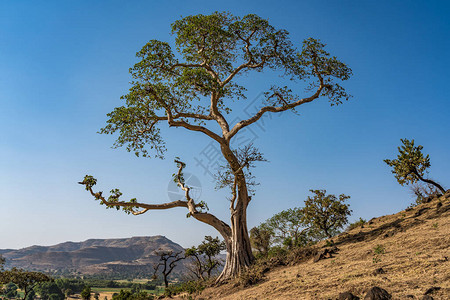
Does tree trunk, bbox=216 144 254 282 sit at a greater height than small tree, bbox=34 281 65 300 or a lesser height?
greater

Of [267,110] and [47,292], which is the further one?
[47,292]

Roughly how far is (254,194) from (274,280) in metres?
5.55

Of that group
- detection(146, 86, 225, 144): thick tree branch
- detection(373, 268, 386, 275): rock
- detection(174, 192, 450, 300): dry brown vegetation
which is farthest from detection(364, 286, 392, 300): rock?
detection(146, 86, 225, 144): thick tree branch

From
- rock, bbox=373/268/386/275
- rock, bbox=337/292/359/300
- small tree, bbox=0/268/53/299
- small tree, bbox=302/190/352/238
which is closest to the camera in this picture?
rock, bbox=337/292/359/300

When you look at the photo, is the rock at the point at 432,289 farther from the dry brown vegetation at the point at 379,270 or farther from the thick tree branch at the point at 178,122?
the thick tree branch at the point at 178,122

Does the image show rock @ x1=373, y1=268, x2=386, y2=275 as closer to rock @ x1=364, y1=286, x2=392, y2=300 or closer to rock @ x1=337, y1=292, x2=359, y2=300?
rock @ x1=337, y1=292, x2=359, y2=300

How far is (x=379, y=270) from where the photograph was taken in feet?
25.8

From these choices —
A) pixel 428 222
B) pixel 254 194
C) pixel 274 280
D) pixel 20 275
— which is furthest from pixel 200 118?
pixel 20 275

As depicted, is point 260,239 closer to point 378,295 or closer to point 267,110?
point 267,110

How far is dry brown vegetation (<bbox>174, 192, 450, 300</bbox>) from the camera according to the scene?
660 cm

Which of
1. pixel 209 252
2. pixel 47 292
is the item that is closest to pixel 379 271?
pixel 209 252

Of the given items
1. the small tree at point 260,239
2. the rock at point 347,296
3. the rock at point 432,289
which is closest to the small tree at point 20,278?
the small tree at point 260,239

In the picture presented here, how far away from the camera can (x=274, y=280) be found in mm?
10477

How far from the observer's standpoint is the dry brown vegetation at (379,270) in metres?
6.60
